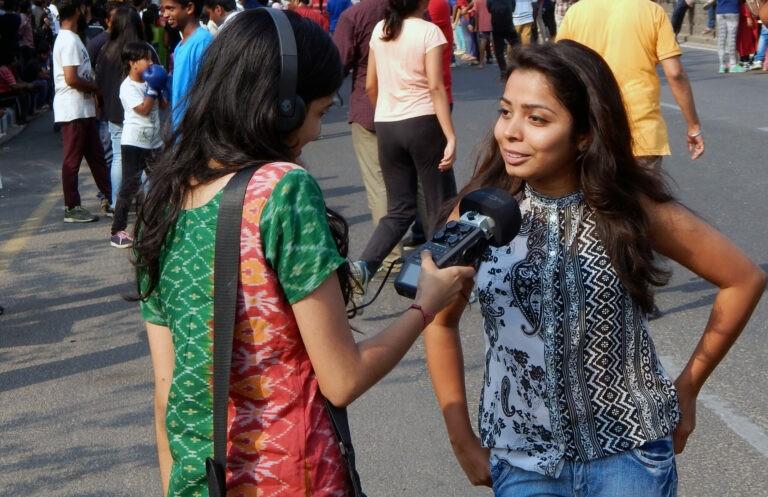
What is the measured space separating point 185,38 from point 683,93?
315 centimetres

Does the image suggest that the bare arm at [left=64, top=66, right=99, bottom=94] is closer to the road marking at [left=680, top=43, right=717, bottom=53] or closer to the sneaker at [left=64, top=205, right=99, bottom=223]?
the sneaker at [left=64, top=205, right=99, bottom=223]

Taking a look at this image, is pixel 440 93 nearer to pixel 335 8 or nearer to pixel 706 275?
pixel 706 275

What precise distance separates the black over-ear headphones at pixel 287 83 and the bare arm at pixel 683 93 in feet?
13.6

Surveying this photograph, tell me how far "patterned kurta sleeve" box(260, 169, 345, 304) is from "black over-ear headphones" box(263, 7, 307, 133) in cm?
11

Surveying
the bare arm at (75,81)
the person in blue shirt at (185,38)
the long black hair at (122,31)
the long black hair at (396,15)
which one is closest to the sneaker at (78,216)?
the bare arm at (75,81)

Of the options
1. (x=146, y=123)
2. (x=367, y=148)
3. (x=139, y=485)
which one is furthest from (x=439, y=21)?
(x=139, y=485)

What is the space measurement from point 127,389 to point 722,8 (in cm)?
1545

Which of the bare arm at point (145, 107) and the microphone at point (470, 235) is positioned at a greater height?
the microphone at point (470, 235)

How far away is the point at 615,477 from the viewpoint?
2.31m

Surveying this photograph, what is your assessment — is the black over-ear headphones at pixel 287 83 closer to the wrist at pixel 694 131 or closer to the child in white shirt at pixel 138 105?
the wrist at pixel 694 131

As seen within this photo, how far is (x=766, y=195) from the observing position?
29.4ft

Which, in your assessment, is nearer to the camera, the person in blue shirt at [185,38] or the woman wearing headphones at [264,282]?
the woman wearing headphones at [264,282]

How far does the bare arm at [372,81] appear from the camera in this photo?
6.77m

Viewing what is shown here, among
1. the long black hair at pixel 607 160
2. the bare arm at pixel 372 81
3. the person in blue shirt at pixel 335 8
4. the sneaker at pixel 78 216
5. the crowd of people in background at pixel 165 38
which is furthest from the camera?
the person in blue shirt at pixel 335 8
